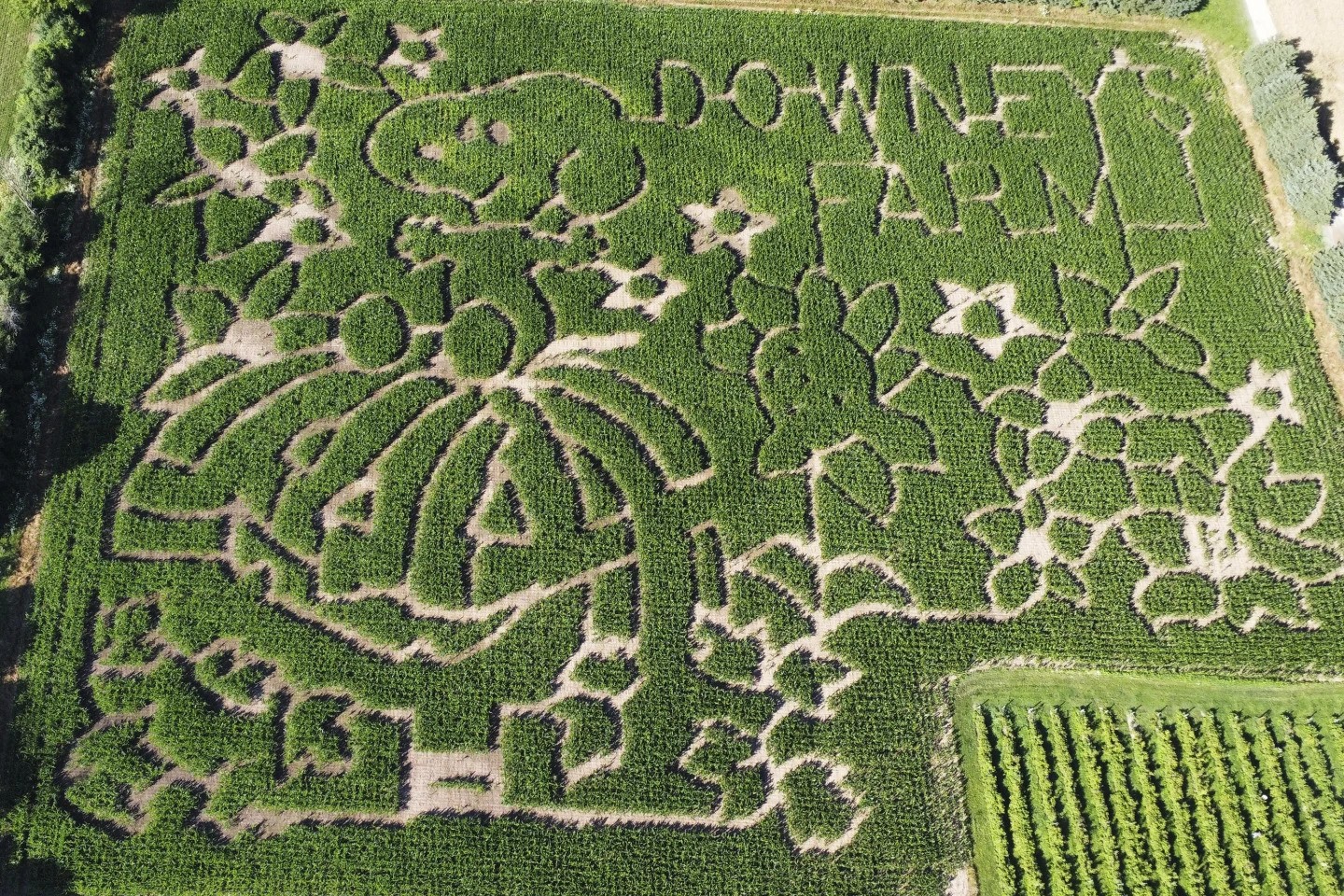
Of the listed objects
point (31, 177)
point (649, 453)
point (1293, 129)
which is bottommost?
point (649, 453)

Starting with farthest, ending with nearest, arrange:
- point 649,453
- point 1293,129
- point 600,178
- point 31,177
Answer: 1. point 1293,129
2. point 600,178
3. point 31,177
4. point 649,453

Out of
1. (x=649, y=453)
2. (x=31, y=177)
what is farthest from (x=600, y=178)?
(x=31, y=177)

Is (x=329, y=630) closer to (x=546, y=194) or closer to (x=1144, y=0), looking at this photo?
(x=546, y=194)

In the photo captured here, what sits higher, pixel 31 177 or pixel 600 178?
pixel 600 178

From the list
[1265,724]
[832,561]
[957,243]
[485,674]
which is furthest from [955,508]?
[485,674]

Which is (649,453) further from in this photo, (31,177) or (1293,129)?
(1293,129)

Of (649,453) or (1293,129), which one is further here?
(1293,129)

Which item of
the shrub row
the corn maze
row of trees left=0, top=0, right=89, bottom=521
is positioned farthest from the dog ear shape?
the shrub row

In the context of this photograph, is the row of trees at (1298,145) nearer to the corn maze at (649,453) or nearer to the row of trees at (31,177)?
the corn maze at (649,453)

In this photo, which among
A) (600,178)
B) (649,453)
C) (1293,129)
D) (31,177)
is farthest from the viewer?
(1293,129)

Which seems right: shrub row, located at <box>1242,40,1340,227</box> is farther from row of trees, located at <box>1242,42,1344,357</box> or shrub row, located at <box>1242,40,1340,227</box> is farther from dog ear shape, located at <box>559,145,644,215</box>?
dog ear shape, located at <box>559,145,644,215</box>
